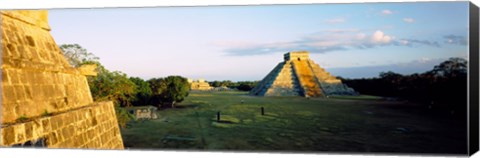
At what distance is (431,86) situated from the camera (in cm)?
532

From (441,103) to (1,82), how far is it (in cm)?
511

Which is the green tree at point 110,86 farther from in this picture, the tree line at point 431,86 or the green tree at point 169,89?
the tree line at point 431,86

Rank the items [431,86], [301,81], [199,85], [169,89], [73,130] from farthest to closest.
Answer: [301,81]
[169,89]
[199,85]
[431,86]
[73,130]

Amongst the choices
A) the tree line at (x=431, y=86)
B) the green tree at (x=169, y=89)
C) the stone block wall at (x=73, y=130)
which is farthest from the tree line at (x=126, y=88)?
the tree line at (x=431, y=86)

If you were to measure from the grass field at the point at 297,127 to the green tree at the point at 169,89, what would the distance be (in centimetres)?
23

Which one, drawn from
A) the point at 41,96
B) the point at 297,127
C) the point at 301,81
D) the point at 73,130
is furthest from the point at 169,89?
the point at 301,81

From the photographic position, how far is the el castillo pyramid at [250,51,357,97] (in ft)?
23.6

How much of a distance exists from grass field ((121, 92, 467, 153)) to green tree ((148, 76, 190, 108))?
0.23 meters

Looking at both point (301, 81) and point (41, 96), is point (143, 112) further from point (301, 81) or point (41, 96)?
point (301, 81)

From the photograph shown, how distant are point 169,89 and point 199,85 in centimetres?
94

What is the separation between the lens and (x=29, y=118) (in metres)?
3.62

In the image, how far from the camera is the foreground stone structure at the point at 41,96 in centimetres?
353

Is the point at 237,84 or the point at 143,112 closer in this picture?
the point at 237,84

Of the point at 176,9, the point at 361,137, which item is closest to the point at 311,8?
the point at 176,9
